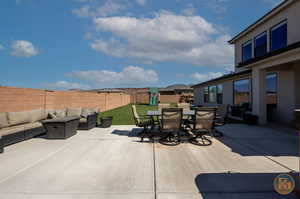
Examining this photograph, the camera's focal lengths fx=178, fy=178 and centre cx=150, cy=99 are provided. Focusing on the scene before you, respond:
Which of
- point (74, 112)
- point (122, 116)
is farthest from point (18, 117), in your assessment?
point (122, 116)

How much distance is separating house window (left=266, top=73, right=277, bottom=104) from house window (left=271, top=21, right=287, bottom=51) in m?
1.67

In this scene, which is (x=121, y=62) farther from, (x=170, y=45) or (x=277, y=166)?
(x=277, y=166)

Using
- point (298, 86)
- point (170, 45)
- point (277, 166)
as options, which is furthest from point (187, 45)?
point (277, 166)

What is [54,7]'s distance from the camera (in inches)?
400

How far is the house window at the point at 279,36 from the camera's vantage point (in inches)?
380

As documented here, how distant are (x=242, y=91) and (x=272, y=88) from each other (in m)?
1.95

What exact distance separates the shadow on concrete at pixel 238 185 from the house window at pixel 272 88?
8403mm

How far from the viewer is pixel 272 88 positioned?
10.7 meters

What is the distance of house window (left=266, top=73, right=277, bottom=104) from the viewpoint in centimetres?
1043

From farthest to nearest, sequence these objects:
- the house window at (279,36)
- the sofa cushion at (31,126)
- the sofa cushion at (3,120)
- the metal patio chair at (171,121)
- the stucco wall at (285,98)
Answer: the house window at (279,36)
the stucco wall at (285,98)
the sofa cushion at (31,126)
the sofa cushion at (3,120)
the metal patio chair at (171,121)

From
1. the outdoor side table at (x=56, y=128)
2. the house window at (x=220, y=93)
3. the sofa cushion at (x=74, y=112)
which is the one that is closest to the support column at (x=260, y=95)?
the house window at (x=220, y=93)

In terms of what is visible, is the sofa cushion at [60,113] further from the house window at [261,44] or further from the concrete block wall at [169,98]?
the concrete block wall at [169,98]

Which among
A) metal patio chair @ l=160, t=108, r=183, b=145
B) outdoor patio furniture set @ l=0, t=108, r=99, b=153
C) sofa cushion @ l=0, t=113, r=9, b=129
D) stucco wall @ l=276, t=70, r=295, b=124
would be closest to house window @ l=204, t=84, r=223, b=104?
stucco wall @ l=276, t=70, r=295, b=124

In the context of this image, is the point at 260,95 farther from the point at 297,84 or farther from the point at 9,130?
the point at 9,130
